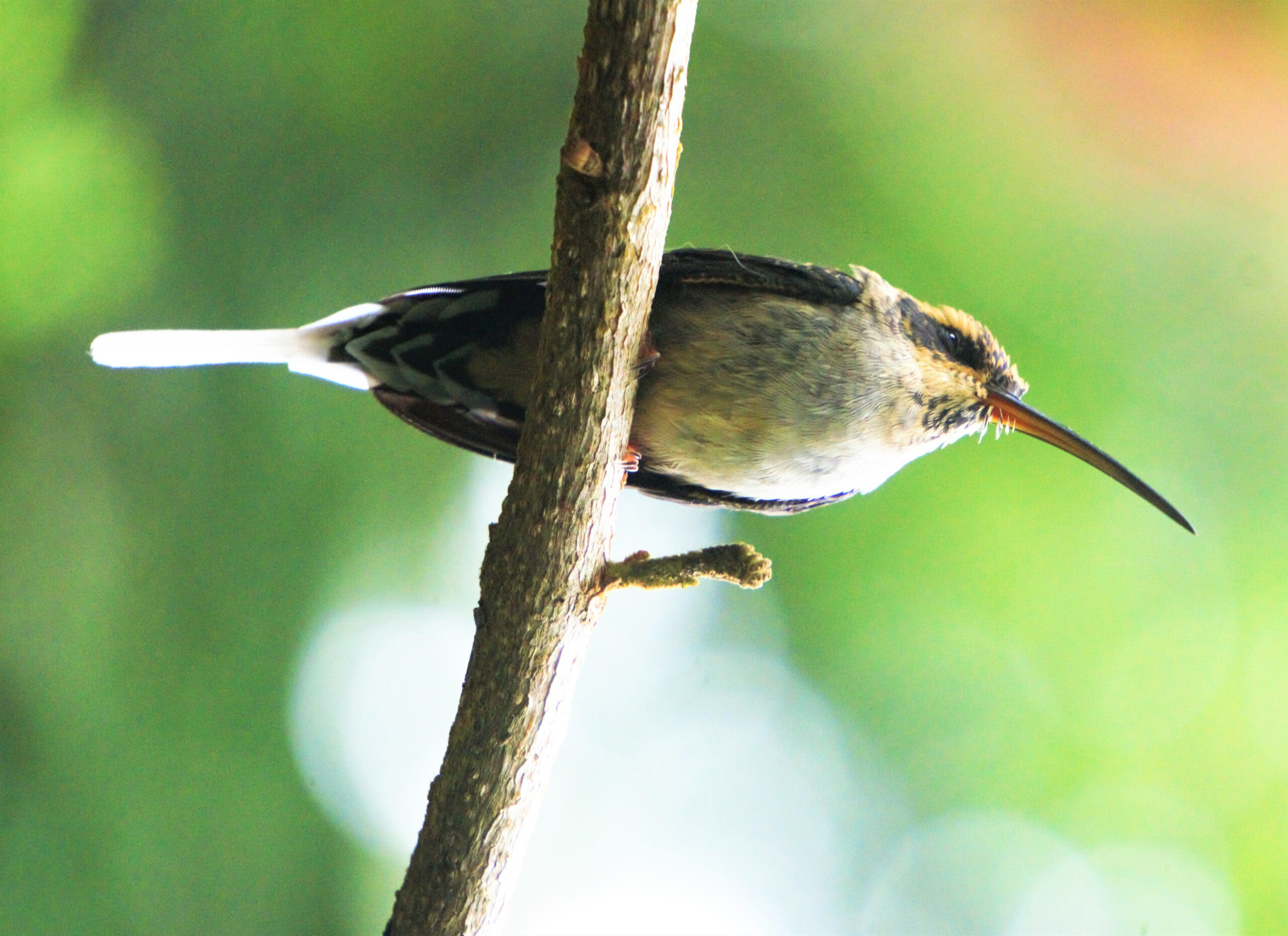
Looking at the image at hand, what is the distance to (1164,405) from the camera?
4660 mm

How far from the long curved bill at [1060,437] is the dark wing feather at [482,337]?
0.53 m

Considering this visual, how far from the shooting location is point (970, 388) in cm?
282

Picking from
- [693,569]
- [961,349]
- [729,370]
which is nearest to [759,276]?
[729,370]

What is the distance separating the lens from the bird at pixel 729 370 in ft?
8.29

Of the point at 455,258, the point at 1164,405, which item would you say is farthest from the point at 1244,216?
the point at 455,258

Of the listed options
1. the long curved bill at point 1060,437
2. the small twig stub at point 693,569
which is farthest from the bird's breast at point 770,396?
Result: the small twig stub at point 693,569

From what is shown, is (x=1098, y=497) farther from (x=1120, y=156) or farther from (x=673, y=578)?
(x=673, y=578)

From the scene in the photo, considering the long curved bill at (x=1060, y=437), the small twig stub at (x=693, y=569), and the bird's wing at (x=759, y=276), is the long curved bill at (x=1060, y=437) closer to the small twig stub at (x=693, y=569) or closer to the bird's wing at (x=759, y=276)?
the bird's wing at (x=759, y=276)

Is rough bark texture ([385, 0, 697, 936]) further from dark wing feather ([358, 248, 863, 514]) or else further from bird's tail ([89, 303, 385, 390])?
bird's tail ([89, 303, 385, 390])

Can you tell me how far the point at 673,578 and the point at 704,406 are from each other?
23.1 inches

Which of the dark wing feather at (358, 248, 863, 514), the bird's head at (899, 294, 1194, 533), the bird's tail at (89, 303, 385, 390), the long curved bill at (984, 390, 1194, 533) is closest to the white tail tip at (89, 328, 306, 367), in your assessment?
the bird's tail at (89, 303, 385, 390)

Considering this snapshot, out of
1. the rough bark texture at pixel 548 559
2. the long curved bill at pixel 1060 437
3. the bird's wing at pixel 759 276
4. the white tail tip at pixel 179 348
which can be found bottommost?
the rough bark texture at pixel 548 559

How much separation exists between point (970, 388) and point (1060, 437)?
0.34 metres

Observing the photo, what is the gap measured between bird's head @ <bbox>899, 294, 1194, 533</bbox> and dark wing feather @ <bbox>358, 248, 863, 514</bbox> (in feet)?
0.84
